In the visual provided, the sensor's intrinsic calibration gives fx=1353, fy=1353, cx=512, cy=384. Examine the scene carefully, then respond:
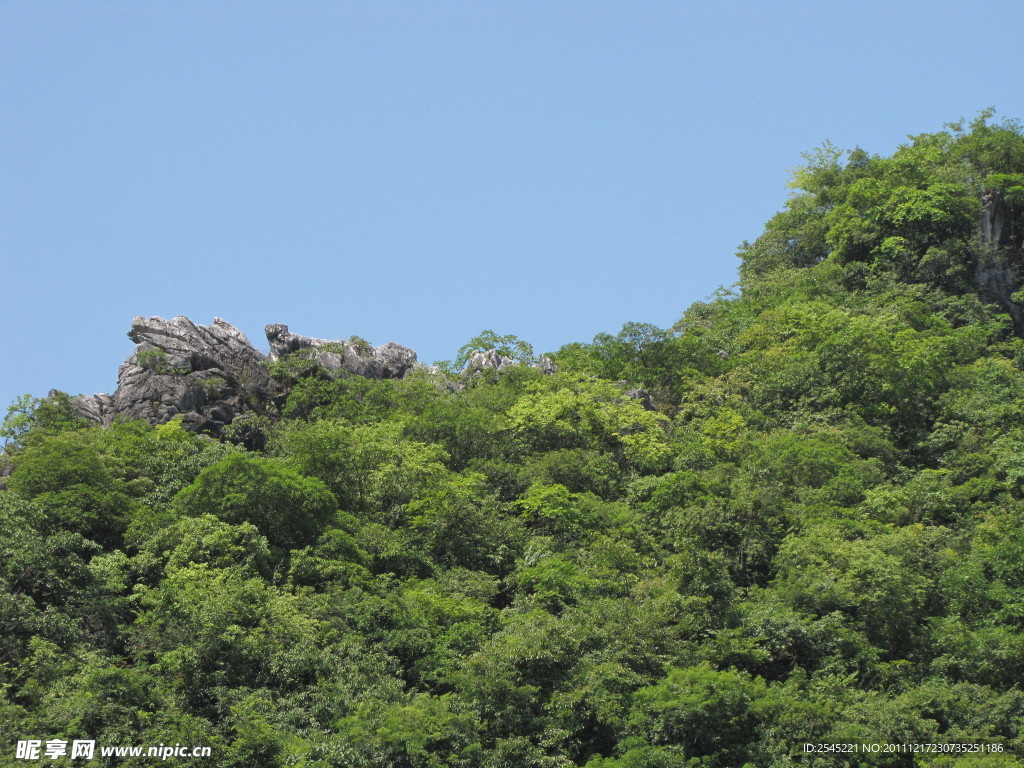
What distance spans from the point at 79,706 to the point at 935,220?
36.2 metres

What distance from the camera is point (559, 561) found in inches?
1267

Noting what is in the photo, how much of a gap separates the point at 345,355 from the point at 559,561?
1707 cm

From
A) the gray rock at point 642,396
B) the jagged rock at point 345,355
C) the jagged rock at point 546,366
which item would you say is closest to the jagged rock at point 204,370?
the jagged rock at point 345,355

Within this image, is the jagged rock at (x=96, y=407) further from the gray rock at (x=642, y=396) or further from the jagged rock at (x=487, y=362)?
the gray rock at (x=642, y=396)

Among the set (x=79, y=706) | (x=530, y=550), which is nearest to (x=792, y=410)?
(x=530, y=550)

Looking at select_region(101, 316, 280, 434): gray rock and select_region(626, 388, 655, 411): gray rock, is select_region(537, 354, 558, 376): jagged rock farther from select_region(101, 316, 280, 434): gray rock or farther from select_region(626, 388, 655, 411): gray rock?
select_region(101, 316, 280, 434): gray rock

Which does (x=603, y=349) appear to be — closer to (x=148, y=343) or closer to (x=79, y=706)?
(x=148, y=343)

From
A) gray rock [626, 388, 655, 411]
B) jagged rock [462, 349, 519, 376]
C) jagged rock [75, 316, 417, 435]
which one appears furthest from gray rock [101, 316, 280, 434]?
gray rock [626, 388, 655, 411]

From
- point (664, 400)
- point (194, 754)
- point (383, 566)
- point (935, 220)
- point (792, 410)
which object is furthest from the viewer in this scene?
point (935, 220)

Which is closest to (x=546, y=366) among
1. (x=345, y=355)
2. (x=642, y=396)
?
(x=642, y=396)

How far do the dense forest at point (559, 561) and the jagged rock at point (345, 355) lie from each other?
0.90 meters

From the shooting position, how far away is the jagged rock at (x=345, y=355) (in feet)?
153

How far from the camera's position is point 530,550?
33531 millimetres

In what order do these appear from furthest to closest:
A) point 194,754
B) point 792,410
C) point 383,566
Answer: point 792,410, point 383,566, point 194,754
